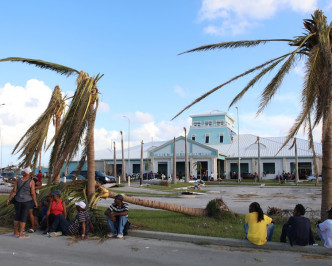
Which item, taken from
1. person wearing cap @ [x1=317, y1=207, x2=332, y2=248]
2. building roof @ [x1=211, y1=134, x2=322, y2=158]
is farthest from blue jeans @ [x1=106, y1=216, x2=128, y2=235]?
building roof @ [x1=211, y1=134, x2=322, y2=158]

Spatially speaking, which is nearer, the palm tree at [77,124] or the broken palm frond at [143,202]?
the palm tree at [77,124]

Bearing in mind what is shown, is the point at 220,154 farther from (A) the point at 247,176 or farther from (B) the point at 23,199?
(B) the point at 23,199

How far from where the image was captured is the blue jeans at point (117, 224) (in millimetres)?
7922

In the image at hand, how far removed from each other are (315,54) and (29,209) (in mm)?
7343

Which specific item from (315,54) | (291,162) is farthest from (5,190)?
(291,162)

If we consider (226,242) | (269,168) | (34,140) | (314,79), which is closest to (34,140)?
(34,140)

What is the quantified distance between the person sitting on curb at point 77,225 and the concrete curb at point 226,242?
3.44 feet

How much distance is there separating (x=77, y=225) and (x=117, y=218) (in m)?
0.93

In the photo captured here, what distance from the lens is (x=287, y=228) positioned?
22.6 ft

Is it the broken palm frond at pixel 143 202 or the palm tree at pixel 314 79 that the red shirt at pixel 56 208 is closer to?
the broken palm frond at pixel 143 202

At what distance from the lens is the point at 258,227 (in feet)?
22.8

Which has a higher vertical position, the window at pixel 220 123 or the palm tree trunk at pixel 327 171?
the window at pixel 220 123

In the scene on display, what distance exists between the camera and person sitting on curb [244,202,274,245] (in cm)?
689

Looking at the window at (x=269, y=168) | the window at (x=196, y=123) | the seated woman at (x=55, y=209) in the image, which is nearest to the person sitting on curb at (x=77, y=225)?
the seated woman at (x=55, y=209)
